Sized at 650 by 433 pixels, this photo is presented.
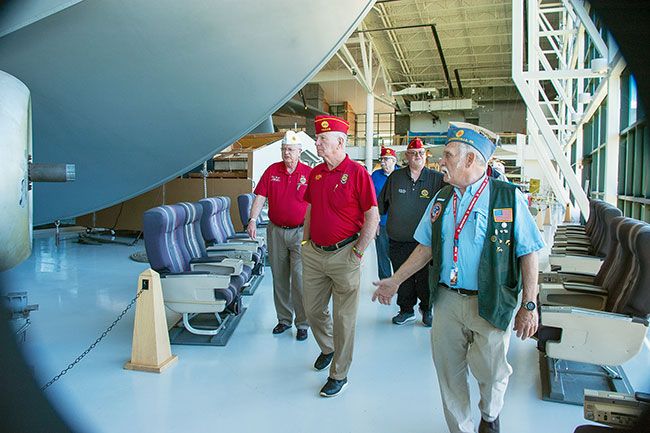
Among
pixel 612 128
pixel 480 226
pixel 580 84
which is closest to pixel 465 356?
pixel 480 226

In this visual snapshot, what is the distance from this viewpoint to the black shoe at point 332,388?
236cm

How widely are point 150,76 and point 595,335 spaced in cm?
355

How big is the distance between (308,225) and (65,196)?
3.08 meters

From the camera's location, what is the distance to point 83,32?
3.13m

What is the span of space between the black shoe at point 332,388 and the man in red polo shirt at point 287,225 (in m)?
0.81

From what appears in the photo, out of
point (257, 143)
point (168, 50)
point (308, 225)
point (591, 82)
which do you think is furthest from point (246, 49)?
point (591, 82)

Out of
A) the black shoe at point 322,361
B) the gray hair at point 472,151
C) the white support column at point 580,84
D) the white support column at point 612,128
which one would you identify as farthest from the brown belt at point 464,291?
the white support column at point 580,84

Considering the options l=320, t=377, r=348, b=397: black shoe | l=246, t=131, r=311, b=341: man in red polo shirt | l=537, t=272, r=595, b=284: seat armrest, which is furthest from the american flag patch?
l=246, t=131, r=311, b=341: man in red polo shirt

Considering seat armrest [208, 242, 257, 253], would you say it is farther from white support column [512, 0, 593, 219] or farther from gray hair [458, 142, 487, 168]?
white support column [512, 0, 593, 219]

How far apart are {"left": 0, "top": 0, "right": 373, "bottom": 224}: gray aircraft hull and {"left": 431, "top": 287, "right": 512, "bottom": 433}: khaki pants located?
8.35 feet

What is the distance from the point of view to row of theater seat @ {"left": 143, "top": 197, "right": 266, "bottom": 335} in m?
2.97

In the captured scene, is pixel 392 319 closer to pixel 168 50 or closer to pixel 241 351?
pixel 241 351

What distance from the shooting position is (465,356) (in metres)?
1.78

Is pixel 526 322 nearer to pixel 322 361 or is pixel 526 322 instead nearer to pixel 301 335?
pixel 322 361
